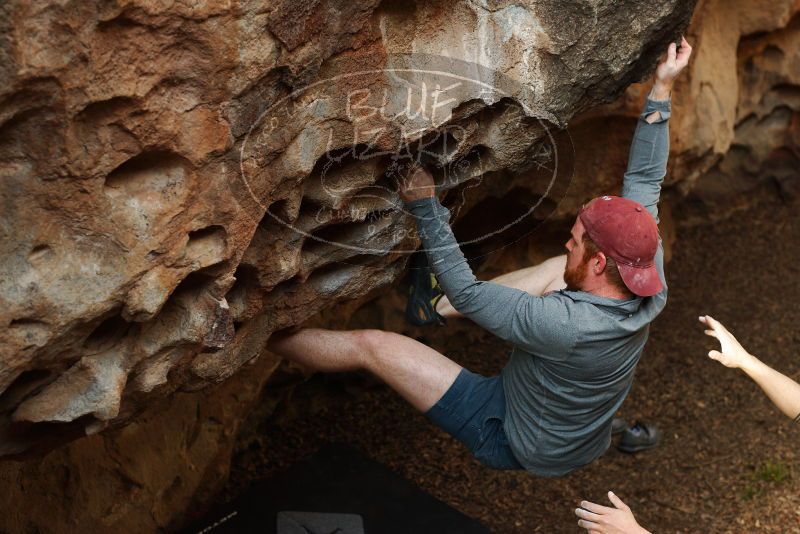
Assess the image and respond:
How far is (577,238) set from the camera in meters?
2.59

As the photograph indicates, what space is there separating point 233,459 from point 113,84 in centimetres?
230

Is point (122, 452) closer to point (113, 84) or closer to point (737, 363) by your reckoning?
point (113, 84)

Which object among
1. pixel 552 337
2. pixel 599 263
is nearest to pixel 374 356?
pixel 552 337

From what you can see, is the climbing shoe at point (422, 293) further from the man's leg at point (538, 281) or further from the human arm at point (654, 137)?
the human arm at point (654, 137)

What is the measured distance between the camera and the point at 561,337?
2.50 m

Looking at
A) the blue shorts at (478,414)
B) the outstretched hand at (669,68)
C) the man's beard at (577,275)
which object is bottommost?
the blue shorts at (478,414)

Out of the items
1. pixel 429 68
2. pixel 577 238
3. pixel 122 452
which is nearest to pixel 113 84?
pixel 429 68

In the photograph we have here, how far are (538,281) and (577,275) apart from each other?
295mm

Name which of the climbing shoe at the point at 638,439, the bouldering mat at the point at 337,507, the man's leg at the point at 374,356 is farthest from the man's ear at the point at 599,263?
the climbing shoe at the point at 638,439

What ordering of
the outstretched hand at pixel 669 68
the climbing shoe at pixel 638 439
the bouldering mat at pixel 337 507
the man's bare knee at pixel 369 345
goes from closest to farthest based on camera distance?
1. the outstretched hand at pixel 669 68
2. the man's bare knee at pixel 369 345
3. the bouldering mat at pixel 337 507
4. the climbing shoe at pixel 638 439

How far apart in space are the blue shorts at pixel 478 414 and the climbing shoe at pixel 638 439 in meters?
1.08

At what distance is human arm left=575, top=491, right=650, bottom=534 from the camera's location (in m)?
2.45

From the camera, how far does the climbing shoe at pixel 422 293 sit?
2.91 m

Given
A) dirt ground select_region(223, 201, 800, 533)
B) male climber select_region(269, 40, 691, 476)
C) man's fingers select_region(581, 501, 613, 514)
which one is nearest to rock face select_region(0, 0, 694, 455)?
male climber select_region(269, 40, 691, 476)
